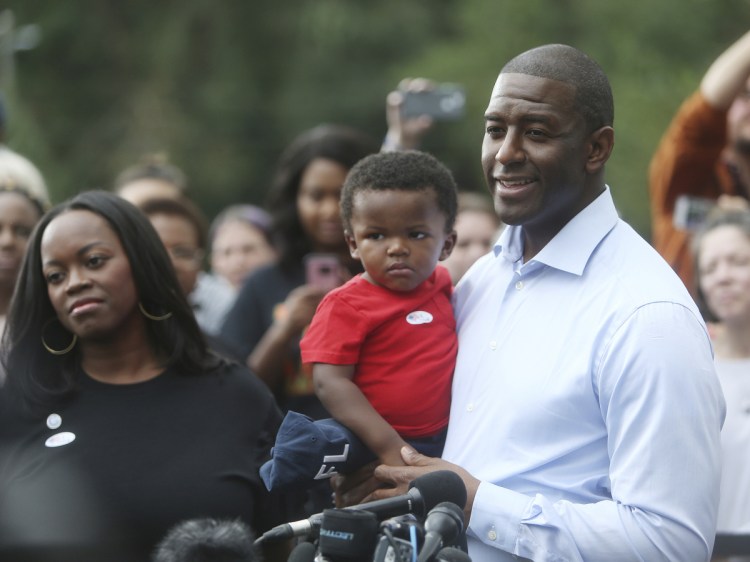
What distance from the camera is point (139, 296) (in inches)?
179

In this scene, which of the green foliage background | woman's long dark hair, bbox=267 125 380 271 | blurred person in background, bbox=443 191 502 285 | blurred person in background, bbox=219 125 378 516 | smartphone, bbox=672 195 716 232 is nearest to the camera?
blurred person in background, bbox=219 125 378 516

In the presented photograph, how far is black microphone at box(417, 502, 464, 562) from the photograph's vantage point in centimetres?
258

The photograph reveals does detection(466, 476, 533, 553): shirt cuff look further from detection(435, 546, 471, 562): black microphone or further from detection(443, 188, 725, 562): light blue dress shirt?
detection(435, 546, 471, 562): black microphone

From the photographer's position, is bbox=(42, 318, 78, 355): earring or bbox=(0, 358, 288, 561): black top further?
bbox=(42, 318, 78, 355): earring

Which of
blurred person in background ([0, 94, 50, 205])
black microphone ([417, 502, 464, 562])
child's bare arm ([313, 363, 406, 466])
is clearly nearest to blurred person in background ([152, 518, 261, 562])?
black microphone ([417, 502, 464, 562])

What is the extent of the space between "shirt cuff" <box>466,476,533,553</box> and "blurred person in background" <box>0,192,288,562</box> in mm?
1277

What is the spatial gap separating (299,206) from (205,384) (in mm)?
1865

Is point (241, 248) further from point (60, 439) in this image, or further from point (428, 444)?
point (428, 444)

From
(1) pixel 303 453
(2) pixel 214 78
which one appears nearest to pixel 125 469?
(1) pixel 303 453

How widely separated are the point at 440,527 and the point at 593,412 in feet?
2.47

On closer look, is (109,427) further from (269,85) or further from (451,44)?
(269,85)

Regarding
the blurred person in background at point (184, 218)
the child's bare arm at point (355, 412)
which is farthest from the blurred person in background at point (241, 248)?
the child's bare arm at point (355, 412)

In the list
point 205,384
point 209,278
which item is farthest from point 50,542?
point 209,278

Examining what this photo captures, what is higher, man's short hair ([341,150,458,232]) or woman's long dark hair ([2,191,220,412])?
Result: man's short hair ([341,150,458,232])
